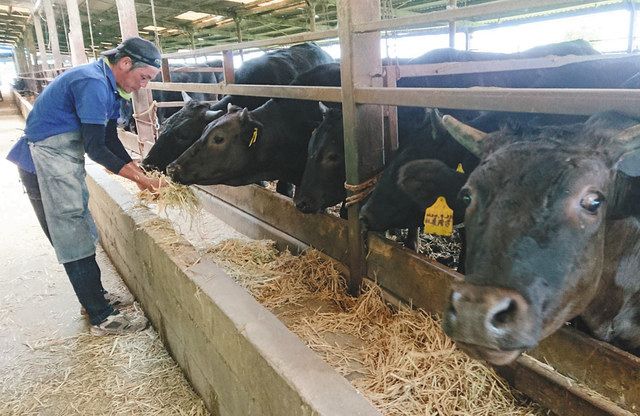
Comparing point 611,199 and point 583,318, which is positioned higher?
point 611,199

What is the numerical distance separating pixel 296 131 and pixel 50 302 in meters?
3.05

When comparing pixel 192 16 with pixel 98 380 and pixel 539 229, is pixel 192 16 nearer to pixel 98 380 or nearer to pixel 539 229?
pixel 98 380

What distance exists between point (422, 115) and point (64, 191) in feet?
10.4

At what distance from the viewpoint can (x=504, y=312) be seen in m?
1.65

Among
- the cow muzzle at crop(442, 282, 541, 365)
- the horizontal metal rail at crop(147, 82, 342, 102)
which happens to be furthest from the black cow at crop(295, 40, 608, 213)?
the cow muzzle at crop(442, 282, 541, 365)

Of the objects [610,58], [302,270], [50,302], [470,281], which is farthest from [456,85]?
[50,302]

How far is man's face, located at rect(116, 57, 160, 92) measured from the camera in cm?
396

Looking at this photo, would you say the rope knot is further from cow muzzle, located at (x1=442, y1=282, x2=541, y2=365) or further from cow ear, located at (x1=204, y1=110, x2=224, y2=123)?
cow ear, located at (x1=204, y1=110, x2=224, y2=123)

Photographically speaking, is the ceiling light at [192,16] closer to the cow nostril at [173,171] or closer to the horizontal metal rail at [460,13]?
the cow nostril at [173,171]

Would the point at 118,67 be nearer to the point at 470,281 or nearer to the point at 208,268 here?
the point at 208,268

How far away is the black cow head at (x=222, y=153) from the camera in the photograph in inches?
187

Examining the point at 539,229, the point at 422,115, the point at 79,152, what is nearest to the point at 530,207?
the point at 539,229

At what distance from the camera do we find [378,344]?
3.04m

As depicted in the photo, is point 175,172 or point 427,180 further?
point 175,172
